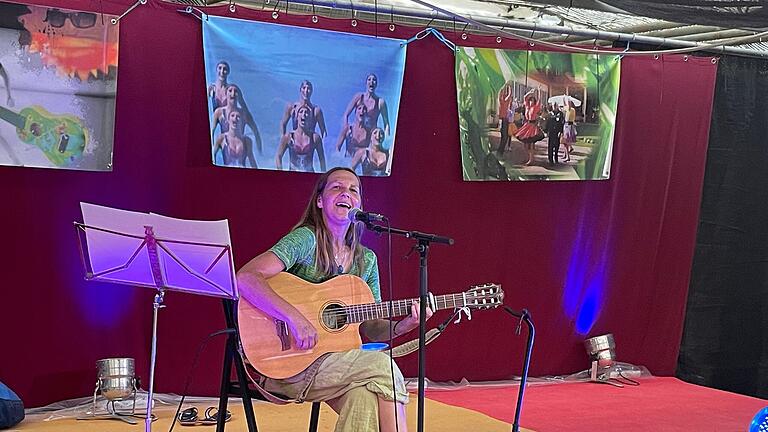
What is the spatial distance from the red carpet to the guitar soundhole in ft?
5.26

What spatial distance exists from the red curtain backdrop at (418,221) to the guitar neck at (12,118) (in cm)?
25

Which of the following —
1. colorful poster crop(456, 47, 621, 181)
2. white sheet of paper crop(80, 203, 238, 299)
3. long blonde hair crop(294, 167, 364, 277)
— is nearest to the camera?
white sheet of paper crop(80, 203, 238, 299)

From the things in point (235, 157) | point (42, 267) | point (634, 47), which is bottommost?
point (42, 267)

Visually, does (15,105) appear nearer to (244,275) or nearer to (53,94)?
(53,94)

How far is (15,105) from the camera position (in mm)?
5109

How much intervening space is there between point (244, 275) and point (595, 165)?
11.0 ft

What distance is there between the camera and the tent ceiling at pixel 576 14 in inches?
173

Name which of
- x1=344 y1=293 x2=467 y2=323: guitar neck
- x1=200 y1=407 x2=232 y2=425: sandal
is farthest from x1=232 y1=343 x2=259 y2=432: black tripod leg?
x1=200 y1=407 x2=232 y2=425: sandal

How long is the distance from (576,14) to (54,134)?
3218mm

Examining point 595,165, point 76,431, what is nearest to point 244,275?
point 76,431

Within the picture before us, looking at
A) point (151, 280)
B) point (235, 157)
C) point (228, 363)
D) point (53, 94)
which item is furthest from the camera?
point (235, 157)

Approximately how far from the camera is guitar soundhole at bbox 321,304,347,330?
13.3 ft

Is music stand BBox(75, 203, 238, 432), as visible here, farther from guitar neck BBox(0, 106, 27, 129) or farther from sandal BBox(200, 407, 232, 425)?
guitar neck BBox(0, 106, 27, 129)

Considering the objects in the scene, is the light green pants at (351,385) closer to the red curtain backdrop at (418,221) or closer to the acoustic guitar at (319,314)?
the acoustic guitar at (319,314)
